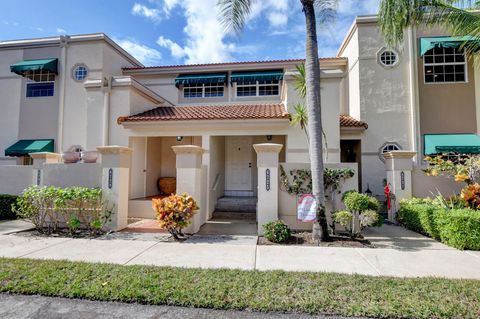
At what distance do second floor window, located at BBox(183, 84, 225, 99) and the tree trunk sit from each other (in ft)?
30.6

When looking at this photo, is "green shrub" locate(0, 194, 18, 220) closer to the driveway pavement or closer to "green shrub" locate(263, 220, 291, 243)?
the driveway pavement

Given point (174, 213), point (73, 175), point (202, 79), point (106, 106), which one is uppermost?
point (202, 79)

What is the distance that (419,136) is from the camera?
13781mm

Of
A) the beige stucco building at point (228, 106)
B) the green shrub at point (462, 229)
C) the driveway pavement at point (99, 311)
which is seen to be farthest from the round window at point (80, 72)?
the green shrub at point (462, 229)

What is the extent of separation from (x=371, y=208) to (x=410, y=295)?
3649 millimetres

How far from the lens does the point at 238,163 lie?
14641 millimetres

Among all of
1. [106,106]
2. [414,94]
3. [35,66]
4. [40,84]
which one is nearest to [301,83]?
[414,94]

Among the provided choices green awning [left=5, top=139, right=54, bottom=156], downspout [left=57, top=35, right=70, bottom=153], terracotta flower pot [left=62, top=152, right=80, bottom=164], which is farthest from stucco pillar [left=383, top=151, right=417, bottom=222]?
green awning [left=5, top=139, right=54, bottom=156]

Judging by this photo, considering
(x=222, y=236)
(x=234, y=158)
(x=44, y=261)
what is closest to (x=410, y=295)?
(x=222, y=236)

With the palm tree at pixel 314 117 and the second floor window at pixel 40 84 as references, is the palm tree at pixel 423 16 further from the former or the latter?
the second floor window at pixel 40 84

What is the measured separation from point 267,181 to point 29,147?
583 inches

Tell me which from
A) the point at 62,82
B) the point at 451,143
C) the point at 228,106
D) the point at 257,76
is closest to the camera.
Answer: the point at 451,143

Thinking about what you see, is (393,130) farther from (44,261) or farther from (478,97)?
(44,261)

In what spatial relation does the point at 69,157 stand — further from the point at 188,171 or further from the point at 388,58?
the point at 388,58
